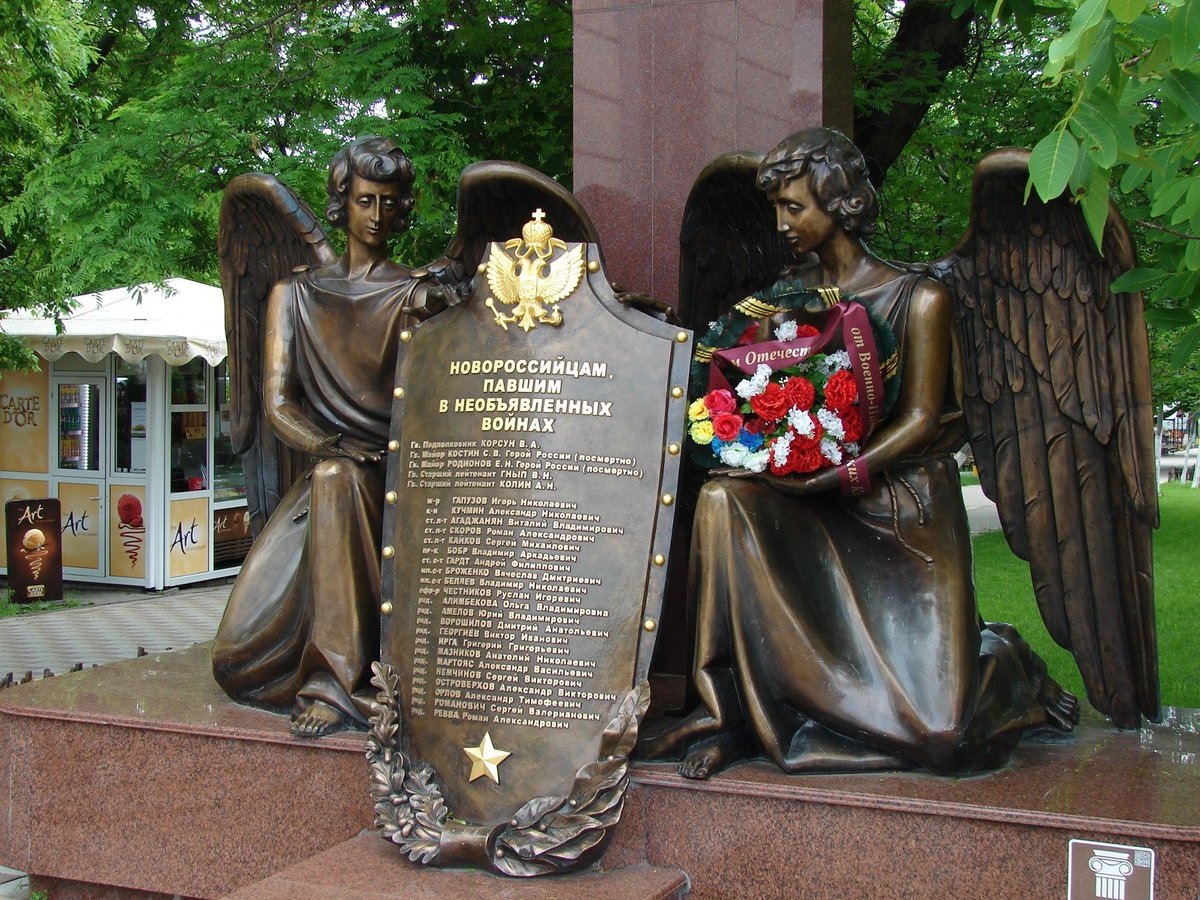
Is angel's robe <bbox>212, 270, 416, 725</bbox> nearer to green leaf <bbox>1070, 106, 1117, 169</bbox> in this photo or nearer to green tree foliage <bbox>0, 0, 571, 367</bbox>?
green leaf <bbox>1070, 106, 1117, 169</bbox>

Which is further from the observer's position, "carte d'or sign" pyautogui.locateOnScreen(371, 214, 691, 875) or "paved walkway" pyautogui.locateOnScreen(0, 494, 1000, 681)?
"paved walkway" pyautogui.locateOnScreen(0, 494, 1000, 681)

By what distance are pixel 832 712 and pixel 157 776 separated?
2.31m

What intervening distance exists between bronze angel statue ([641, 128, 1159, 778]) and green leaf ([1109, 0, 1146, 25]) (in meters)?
1.41

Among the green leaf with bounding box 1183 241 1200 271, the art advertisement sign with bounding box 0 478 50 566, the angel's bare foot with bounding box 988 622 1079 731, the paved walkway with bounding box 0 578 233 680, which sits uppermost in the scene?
the green leaf with bounding box 1183 241 1200 271

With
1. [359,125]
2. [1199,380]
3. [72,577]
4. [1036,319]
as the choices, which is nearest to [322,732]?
[1036,319]

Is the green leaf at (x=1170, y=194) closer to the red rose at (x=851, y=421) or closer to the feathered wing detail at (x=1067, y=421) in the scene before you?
the feathered wing detail at (x=1067, y=421)

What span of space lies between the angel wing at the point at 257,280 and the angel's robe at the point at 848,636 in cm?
223

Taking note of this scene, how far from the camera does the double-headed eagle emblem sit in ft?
14.3

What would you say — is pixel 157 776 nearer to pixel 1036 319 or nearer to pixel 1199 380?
pixel 1036 319

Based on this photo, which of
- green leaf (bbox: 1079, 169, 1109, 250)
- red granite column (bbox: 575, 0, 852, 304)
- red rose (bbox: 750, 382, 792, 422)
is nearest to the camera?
green leaf (bbox: 1079, 169, 1109, 250)

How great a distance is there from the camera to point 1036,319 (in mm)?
4586

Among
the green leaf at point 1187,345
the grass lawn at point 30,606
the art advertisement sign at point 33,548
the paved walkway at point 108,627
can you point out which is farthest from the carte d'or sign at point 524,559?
the art advertisement sign at point 33,548

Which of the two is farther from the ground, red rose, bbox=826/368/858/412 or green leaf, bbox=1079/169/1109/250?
green leaf, bbox=1079/169/1109/250

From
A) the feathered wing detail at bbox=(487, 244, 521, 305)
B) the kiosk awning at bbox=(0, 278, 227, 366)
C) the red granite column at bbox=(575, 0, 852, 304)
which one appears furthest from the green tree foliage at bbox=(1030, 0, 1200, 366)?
the kiosk awning at bbox=(0, 278, 227, 366)
